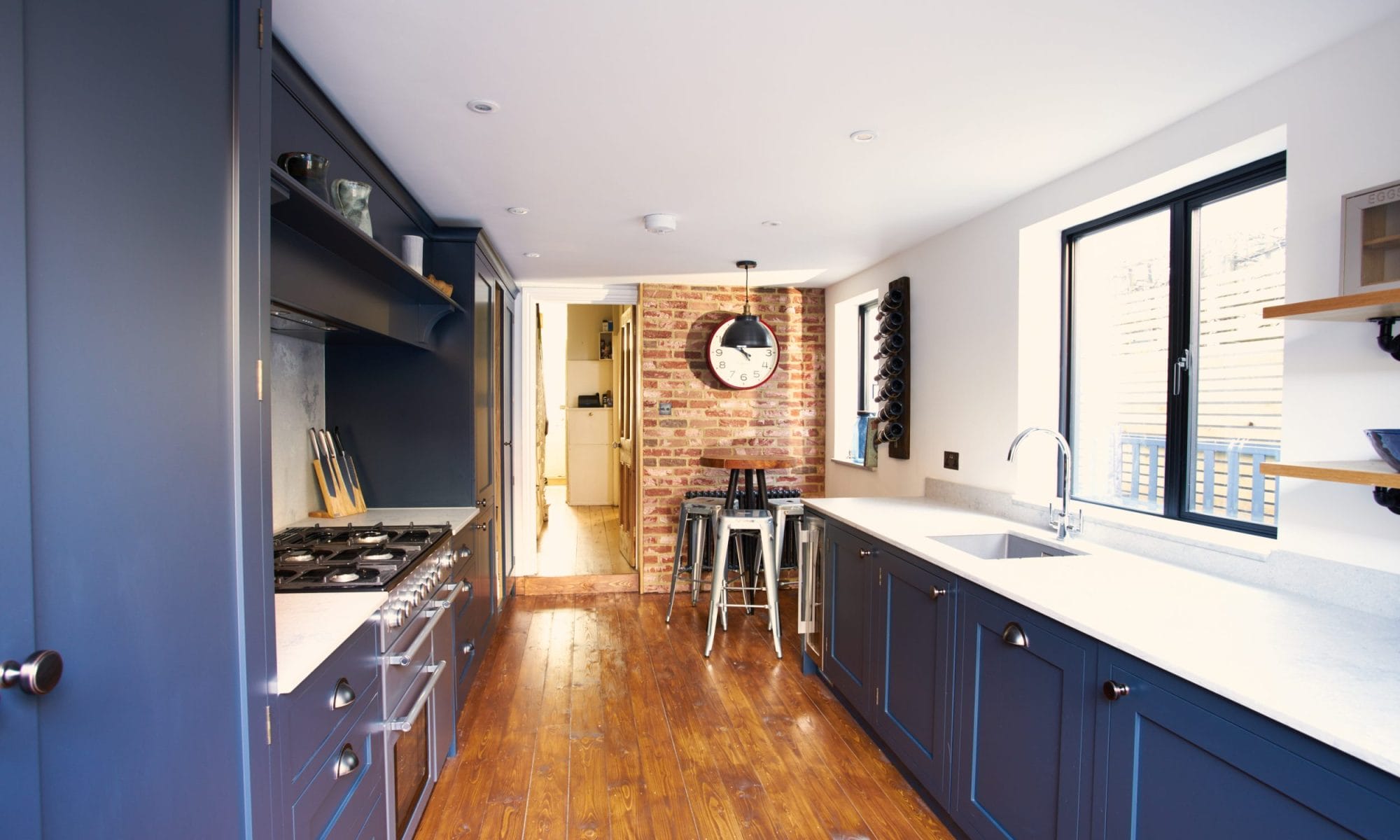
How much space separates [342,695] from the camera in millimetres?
1480

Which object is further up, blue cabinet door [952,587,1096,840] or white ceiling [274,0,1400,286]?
white ceiling [274,0,1400,286]

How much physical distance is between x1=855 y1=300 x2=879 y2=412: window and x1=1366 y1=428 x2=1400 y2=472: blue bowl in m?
3.30

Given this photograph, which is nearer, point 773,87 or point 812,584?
point 773,87

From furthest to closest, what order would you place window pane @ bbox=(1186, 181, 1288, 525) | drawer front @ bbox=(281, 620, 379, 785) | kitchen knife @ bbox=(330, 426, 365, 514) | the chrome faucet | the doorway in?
1. the doorway
2. kitchen knife @ bbox=(330, 426, 365, 514)
3. the chrome faucet
4. window pane @ bbox=(1186, 181, 1288, 525)
5. drawer front @ bbox=(281, 620, 379, 785)


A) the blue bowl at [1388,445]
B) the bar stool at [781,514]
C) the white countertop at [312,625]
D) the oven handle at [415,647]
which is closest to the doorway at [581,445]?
the bar stool at [781,514]

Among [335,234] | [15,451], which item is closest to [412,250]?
[335,234]

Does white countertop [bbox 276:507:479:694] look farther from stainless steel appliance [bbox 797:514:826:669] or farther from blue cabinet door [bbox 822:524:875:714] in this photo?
stainless steel appliance [bbox 797:514:826:669]

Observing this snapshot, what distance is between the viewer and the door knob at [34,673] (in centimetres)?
70

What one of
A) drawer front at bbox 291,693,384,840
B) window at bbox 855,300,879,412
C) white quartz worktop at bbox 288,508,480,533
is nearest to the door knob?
drawer front at bbox 291,693,384,840

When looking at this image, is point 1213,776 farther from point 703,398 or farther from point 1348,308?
point 703,398

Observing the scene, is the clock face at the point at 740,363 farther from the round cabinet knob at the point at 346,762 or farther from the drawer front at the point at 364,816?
the round cabinet knob at the point at 346,762

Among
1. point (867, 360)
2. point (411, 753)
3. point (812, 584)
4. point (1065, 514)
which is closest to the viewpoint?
point (411, 753)

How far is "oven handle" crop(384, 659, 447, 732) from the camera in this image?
1.80m

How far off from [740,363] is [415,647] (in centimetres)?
347
